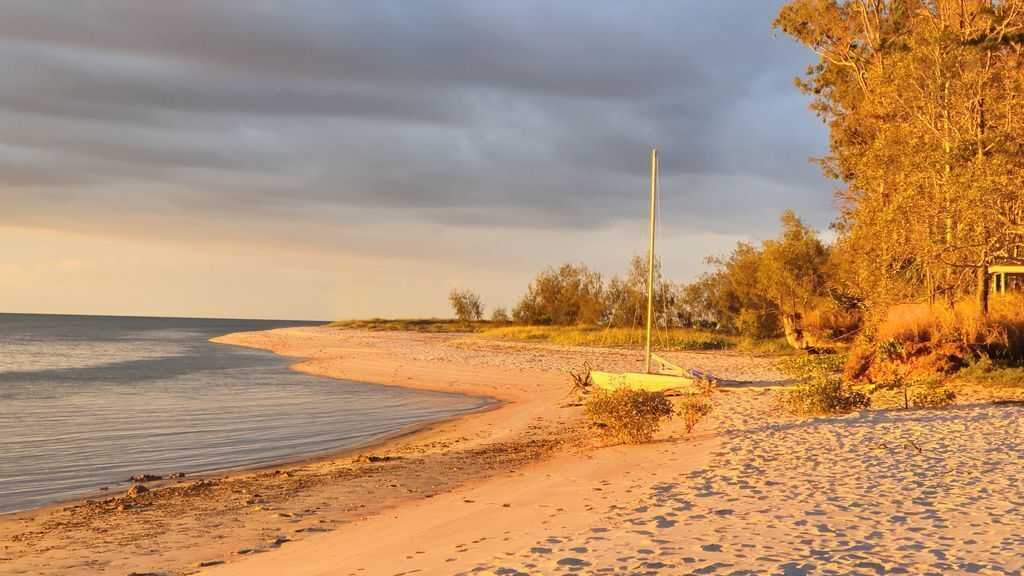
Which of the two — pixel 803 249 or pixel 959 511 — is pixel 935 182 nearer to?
pixel 959 511

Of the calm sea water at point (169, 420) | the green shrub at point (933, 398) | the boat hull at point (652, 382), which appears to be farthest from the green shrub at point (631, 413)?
the calm sea water at point (169, 420)

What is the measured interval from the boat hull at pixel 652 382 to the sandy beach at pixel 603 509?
129 inches

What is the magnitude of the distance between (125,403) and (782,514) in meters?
26.4

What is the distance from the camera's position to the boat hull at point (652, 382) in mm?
23141

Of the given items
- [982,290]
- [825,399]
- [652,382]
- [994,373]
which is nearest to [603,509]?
[825,399]

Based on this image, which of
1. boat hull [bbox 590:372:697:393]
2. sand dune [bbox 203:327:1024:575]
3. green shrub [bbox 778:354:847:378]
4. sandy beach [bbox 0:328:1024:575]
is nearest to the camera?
sand dune [bbox 203:327:1024:575]

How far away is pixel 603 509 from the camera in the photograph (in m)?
10.5

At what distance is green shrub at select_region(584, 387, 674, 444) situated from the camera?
16359 mm

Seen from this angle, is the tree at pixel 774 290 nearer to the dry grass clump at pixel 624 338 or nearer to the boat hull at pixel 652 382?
the dry grass clump at pixel 624 338

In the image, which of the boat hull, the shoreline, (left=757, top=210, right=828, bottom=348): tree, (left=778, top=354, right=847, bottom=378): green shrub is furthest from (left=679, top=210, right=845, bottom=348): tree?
the shoreline

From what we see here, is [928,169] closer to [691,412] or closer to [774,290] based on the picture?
[691,412]

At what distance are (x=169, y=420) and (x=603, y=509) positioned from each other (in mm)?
18452

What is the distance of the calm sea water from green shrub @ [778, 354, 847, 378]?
34.3 feet

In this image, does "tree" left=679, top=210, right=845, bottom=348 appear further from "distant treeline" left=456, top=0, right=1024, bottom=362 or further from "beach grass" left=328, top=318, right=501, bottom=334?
"beach grass" left=328, top=318, right=501, bottom=334
